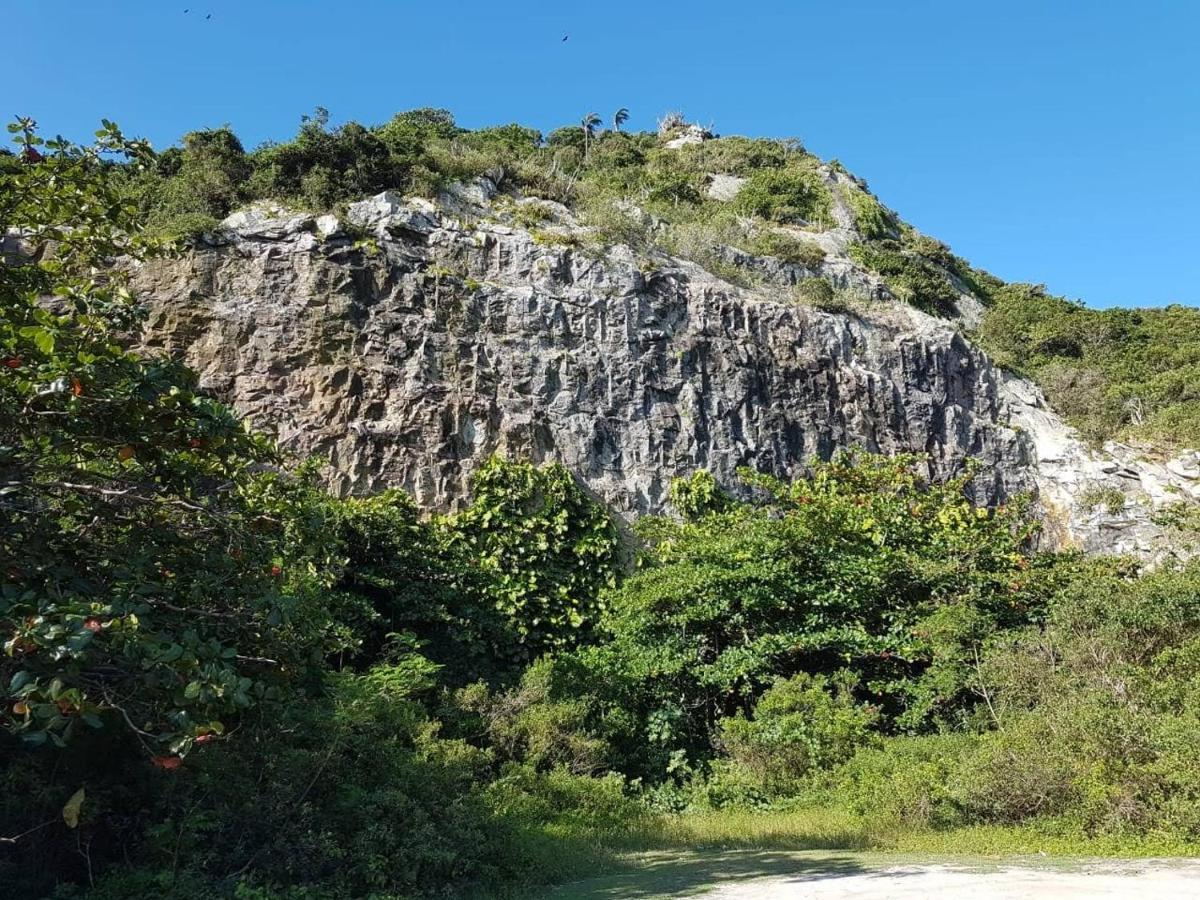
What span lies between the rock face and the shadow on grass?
855 cm

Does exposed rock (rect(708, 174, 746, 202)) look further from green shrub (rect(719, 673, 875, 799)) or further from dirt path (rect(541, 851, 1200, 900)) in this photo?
dirt path (rect(541, 851, 1200, 900))

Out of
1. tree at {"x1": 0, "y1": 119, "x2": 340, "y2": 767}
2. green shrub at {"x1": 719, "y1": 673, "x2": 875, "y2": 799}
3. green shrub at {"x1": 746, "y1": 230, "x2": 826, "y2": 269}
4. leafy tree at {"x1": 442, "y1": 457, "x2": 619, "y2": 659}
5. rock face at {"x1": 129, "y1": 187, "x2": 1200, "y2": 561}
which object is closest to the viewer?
tree at {"x1": 0, "y1": 119, "x2": 340, "y2": 767}

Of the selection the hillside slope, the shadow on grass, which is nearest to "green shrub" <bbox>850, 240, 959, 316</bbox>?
the hillside slope

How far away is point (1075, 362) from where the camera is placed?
2877 centimetres

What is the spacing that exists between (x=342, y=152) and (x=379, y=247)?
3097 mm

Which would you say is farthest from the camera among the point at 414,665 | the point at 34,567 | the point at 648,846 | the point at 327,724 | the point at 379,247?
the point at 379,247

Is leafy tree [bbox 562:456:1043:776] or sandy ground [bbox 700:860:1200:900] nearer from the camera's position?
sandy ground [bbox 700:860:1200:900]

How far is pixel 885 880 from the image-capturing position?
5637 millimetres

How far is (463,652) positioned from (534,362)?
20.1 ft

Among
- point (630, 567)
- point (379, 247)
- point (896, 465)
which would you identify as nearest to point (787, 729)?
point (630, 567)

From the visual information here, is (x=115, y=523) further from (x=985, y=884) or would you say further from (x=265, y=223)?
(x=265, y=223)

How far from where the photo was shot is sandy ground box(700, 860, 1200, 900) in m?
4.84

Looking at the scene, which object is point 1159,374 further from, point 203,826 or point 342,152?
point 203,826

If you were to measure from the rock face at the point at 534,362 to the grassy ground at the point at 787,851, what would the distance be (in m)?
7.55
